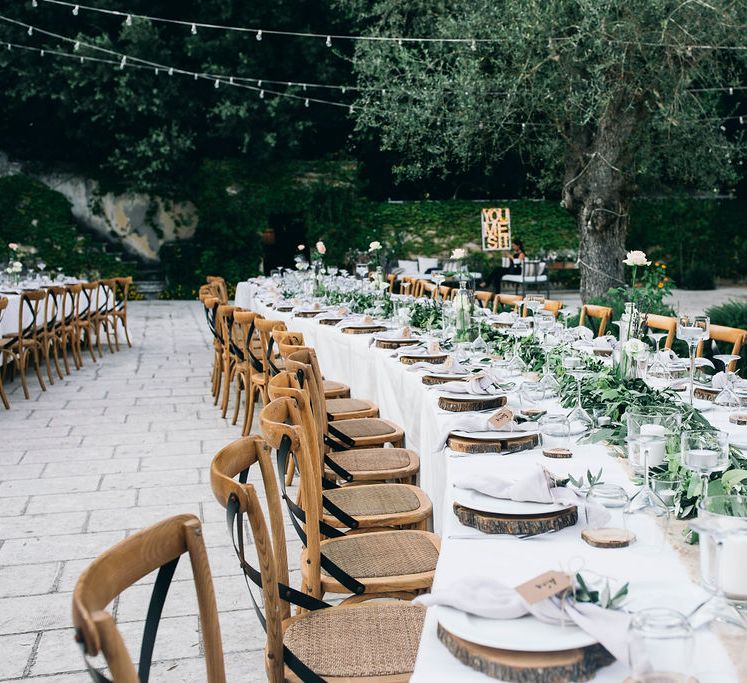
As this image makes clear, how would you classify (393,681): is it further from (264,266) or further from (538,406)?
(264,266)

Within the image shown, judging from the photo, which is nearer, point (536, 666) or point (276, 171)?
point (536, 666)

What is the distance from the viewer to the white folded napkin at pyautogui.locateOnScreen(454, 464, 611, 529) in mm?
1847

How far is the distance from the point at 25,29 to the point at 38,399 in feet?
44.2

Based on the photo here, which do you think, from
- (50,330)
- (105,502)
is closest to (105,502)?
(105,502)

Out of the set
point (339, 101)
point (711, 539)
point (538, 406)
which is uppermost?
point (339, 101)

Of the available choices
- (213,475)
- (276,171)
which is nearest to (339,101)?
(276,171)

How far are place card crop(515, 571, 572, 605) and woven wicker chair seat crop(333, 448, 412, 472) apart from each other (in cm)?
223

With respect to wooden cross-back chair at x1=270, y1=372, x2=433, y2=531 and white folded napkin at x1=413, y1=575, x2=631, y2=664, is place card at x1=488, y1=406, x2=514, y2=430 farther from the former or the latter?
white folded napkin at x1=413, y1=575, x2=631, y2=664

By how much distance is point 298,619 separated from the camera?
222 centimetres

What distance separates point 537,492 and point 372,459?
74.7 inches

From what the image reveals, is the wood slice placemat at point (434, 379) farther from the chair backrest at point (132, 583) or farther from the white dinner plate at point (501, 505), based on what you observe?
the chair backrest at point (132, 583)

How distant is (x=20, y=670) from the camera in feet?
9.18

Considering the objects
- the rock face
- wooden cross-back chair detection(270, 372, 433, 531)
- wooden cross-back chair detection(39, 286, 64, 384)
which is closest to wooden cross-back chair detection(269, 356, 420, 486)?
wooden cross-back chair detection(270, 372, 433, 531)

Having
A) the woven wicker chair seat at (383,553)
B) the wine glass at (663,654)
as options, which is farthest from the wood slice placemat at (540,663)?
the woven wicker chair seat at (383,553)
